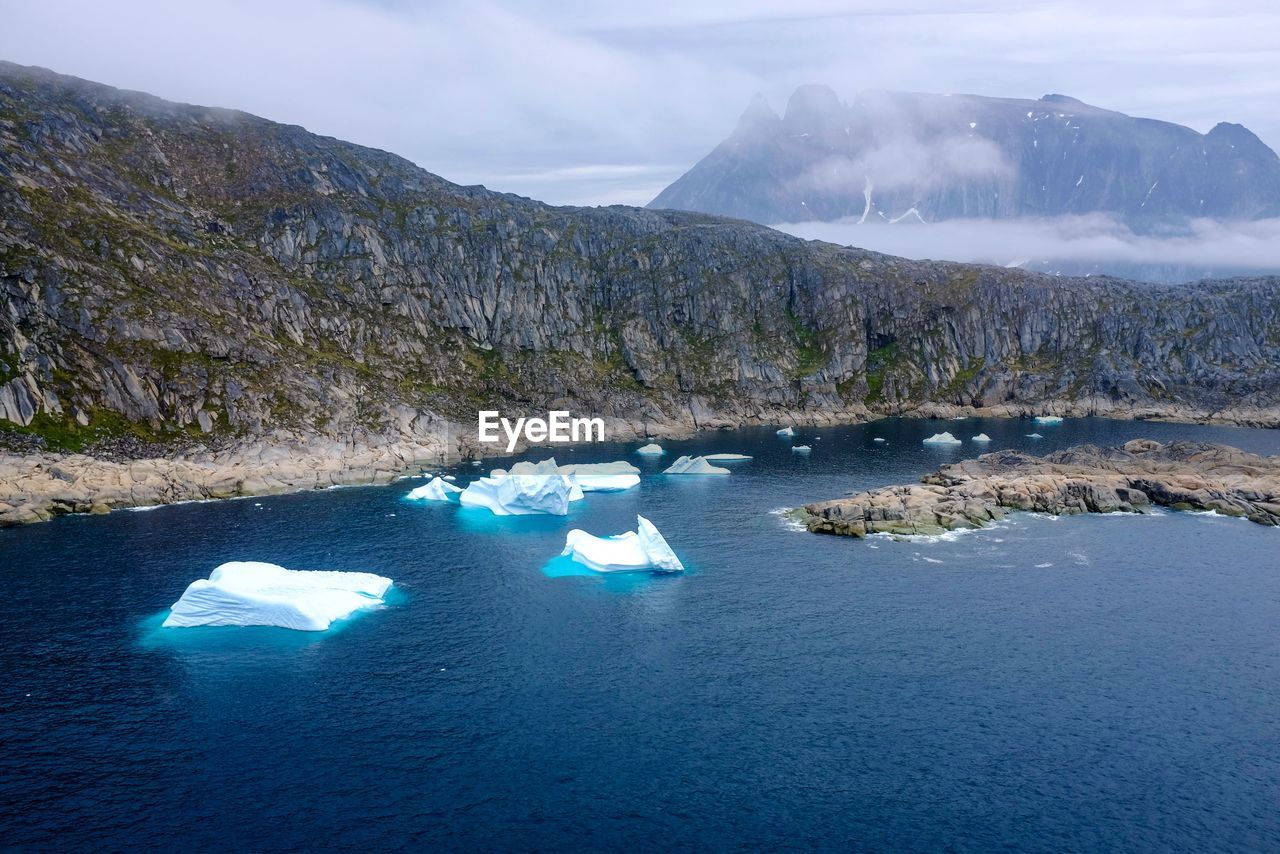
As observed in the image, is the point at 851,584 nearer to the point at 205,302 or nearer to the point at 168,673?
the point at 168,673

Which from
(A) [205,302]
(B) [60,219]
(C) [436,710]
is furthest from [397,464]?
(C) [436,710]

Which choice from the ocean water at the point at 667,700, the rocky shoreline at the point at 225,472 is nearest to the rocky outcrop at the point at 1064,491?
the rocky shoreline at the point at 225,472

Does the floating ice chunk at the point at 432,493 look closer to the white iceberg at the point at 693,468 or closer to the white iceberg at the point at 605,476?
the white iceberg at the point at 605,476

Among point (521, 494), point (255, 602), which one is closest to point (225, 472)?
point (521, 494)

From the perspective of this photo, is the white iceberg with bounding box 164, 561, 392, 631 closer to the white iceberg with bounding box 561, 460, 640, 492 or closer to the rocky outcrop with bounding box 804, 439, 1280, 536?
the rocky outcrop with bounding box 804, 439, 1280, 536

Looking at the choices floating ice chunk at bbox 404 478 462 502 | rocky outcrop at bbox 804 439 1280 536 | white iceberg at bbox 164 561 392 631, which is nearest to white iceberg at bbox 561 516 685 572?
white iceberg at bbox 164 561 392 631
